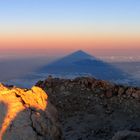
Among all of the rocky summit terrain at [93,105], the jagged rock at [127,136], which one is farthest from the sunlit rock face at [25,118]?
the rocky summit terrain at [93,105]

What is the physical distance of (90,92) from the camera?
28312 millimetres

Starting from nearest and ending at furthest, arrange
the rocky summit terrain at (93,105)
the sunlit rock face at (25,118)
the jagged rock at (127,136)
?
the sunlit rock face at (25,118) → the jagged rock at (127,136) → the rocky summit terrain at (93,105)

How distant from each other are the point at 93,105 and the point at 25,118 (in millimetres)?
14727

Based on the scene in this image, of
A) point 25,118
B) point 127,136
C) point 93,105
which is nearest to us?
point 25,118

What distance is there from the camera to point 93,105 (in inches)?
1076

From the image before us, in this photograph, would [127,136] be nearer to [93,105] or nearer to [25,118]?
[25,118]

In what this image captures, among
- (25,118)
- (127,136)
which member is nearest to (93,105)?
(127,136)

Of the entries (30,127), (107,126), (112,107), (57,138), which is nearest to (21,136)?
(30,127)

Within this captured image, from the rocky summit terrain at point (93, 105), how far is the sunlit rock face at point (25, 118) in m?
9.92

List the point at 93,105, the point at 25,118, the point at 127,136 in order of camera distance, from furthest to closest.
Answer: the point at 93,105
the point at 127,136
the point at 25,118

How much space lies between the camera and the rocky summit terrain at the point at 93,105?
2456cm

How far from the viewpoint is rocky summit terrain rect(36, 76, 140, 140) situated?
2456 centimetres

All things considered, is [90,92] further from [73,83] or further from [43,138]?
[43,138]

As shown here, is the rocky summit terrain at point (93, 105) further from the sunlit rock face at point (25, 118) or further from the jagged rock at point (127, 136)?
the sunlit rock face at point (25, 118)
